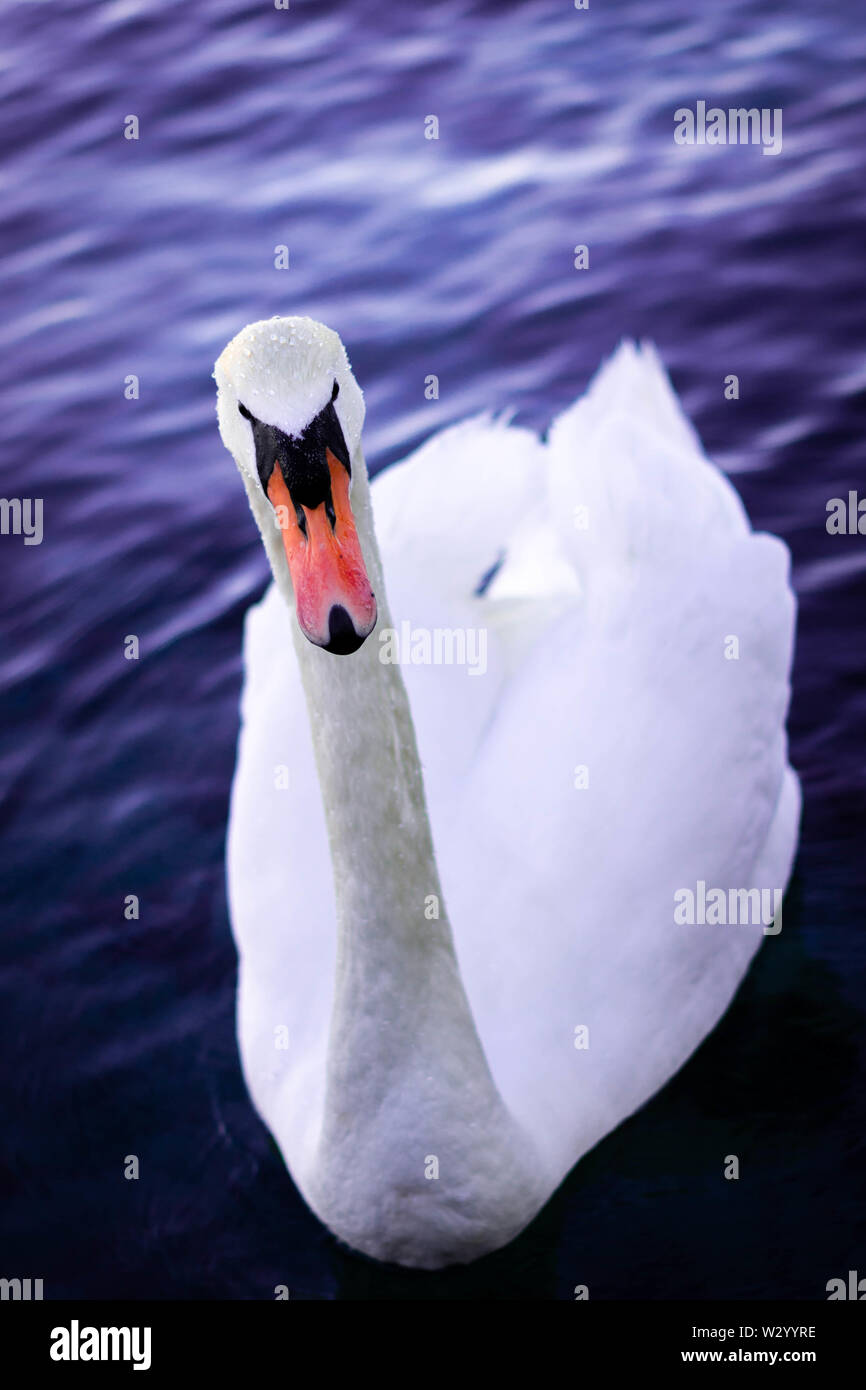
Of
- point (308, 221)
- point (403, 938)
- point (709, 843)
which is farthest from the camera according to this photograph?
point (308, 221)

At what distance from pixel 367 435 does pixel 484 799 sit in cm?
386

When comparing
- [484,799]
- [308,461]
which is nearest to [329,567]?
[308,461]

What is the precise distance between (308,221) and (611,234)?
191 centimetres

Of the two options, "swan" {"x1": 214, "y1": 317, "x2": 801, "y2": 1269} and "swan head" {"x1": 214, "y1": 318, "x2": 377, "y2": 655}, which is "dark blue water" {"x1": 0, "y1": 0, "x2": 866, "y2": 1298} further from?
"swan head" {"x1": 214, "y1": 318, "x2": 377, "y2": 655}

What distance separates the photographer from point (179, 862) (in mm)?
7023

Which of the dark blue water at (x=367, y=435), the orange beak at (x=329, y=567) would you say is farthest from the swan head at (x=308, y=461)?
the dark blue water at (x=367, y=435)

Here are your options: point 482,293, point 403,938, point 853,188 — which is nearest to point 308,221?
point 482,293

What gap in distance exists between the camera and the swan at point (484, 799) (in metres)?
4.38

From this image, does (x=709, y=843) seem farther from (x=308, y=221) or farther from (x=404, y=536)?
(x=308, y=221)

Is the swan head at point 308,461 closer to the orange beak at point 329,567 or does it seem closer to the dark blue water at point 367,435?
the orange beak at point 329,567

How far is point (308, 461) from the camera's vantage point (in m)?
3.72

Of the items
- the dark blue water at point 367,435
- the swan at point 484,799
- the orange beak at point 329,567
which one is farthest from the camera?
the dark blue water at point 367,435

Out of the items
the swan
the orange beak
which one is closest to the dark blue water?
the swan

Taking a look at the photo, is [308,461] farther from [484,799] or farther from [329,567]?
[484,799]
